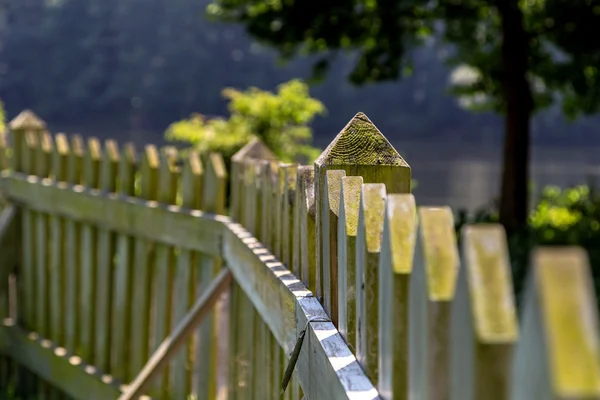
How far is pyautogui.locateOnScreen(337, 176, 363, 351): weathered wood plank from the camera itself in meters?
1.68

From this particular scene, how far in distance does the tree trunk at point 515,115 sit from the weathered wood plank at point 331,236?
311 inches

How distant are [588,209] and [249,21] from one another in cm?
513

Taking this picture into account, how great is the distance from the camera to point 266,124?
7750 mm

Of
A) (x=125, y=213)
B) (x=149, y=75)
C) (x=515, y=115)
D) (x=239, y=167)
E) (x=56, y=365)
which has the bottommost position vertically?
(x=56, y=365)

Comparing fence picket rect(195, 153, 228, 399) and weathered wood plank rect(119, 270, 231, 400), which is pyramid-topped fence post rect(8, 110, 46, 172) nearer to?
fence picket rect(195, 153, 228, 399)

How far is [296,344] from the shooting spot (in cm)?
205

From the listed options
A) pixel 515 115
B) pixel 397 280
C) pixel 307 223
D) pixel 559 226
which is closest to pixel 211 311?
pixel 307 223

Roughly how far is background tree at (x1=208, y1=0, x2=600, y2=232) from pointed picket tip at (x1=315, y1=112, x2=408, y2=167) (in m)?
6.55

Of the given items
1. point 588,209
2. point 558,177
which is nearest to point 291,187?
point 588,209

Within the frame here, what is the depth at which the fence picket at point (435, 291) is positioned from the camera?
110cm

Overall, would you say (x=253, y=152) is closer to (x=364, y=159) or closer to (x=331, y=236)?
(x=364, y=159)

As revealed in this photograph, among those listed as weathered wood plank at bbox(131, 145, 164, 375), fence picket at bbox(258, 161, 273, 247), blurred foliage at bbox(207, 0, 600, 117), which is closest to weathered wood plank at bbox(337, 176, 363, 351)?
fence picket at bbox(258, 161, 273, 247)

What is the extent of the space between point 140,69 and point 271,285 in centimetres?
6840

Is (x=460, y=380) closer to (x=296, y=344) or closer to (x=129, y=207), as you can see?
(x=296, y=344)
